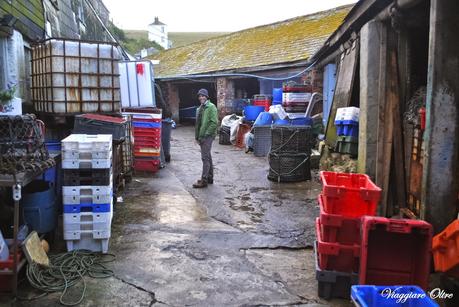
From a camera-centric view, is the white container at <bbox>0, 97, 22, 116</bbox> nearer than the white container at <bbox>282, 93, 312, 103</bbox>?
Yes

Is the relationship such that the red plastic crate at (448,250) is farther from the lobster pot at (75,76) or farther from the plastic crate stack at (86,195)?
the lobster pot at (75,76)

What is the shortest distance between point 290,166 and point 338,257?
5094 mm

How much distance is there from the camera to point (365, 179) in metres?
4.53

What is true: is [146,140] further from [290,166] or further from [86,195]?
[86,195]

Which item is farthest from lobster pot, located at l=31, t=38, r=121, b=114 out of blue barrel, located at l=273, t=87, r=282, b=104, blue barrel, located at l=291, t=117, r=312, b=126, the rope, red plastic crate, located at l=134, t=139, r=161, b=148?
blue barrel, located at l=273, t=87, r=282, b=104

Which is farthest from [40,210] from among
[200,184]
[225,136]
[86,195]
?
[225,136]

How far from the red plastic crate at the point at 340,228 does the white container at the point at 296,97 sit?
887cm

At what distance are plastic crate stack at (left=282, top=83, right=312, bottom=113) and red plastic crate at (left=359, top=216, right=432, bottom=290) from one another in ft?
29.8

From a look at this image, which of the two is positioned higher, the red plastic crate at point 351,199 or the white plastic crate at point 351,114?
the white plastic crate at point 351,114

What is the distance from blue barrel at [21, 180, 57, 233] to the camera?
15.2 ft

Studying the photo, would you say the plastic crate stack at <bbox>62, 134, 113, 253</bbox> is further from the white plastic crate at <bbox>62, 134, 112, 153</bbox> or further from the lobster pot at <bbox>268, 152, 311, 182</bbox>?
the lobster pot at <bbox>268, 152, 311, 182</bbox>

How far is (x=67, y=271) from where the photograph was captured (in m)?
4.25

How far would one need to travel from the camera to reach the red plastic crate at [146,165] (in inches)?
383

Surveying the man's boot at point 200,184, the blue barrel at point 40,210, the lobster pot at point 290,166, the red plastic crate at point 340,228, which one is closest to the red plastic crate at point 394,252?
the red plastic crate at point 340,228
